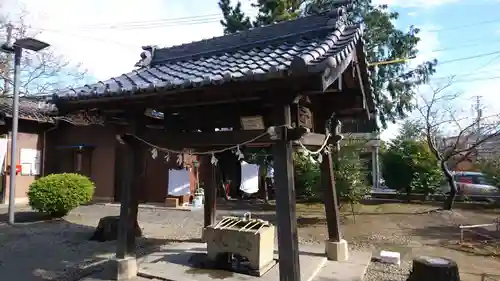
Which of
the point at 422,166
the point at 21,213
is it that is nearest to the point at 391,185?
the point at 422,166

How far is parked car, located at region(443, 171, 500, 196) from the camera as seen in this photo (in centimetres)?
1608

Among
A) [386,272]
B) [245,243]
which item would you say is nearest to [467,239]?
[386,272]

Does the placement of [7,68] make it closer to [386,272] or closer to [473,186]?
[386,272]

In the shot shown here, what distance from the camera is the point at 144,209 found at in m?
13.6

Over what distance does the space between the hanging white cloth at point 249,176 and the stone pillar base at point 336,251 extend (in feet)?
29.8

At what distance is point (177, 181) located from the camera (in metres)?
14.5

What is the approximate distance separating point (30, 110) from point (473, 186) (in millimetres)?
21534

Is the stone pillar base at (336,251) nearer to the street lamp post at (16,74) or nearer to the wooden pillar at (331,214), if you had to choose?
the wooden pillar at (331,214)

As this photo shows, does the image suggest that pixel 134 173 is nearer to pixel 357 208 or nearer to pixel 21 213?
pixel 21 213

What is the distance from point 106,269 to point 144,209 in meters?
8.02

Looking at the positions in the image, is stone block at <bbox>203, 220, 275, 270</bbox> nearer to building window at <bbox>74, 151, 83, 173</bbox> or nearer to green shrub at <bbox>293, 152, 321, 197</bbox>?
green shrub at <bbox>293, 152, 321, 197</bbox>

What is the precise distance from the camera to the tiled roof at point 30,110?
1407cm

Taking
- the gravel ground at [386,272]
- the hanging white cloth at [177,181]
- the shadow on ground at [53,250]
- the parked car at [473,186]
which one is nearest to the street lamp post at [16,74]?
the shadow on ground at [53,250]

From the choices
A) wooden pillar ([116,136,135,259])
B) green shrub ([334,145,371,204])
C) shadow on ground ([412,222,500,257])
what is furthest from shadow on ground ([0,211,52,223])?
shadow on ground ([412,222,500,257])
